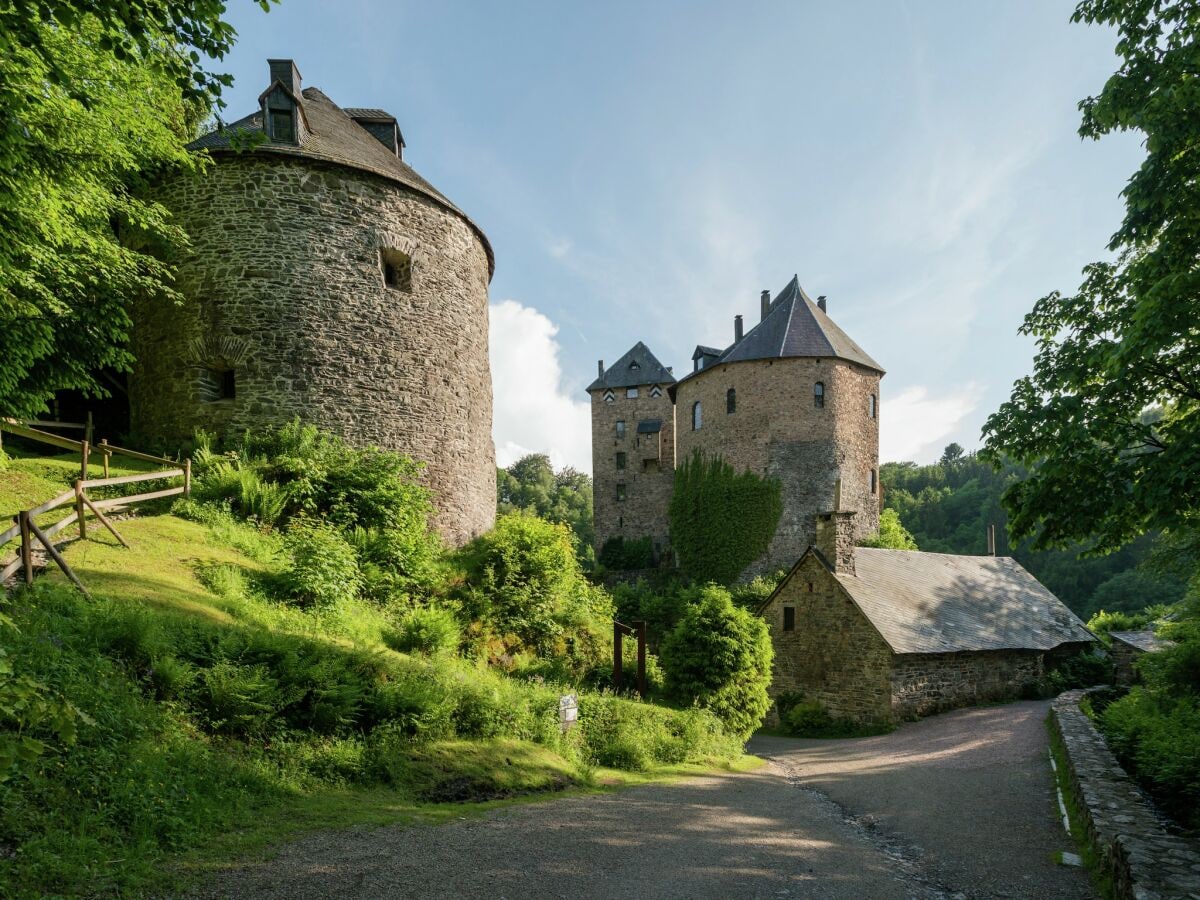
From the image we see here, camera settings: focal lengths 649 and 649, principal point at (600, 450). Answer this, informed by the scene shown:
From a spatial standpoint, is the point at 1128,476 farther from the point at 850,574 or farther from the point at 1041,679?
the point at 1041,679

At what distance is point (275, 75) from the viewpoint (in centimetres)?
1505

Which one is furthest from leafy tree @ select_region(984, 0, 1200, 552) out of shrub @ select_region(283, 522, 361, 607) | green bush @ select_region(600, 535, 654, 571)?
green bush @ select_region(600, 535, 654, 571)

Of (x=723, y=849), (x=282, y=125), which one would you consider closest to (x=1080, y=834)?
(x=723, y=849)

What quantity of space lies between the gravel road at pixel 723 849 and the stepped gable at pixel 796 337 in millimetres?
22207

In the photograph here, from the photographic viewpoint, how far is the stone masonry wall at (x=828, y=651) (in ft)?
55.9

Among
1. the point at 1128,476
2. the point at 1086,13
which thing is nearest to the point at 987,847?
the point at 1128,476

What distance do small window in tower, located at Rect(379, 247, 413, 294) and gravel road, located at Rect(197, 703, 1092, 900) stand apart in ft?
37.6

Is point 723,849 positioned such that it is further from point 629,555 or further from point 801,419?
point 629,555

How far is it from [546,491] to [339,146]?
68243mm

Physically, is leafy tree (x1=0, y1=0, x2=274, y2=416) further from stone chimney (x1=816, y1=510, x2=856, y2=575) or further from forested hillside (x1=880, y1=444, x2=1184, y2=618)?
forested hillside (x1=880, y1=444, x2=1184, y2=618)

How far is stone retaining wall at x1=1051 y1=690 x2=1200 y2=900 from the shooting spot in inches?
189

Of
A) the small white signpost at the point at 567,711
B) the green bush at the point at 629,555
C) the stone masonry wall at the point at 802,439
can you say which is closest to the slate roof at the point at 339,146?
the small white signpost at the point at 567,711

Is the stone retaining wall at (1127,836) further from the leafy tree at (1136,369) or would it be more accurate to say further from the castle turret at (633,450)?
the castle turret at (633,450)

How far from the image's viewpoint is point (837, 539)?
1902 cm
